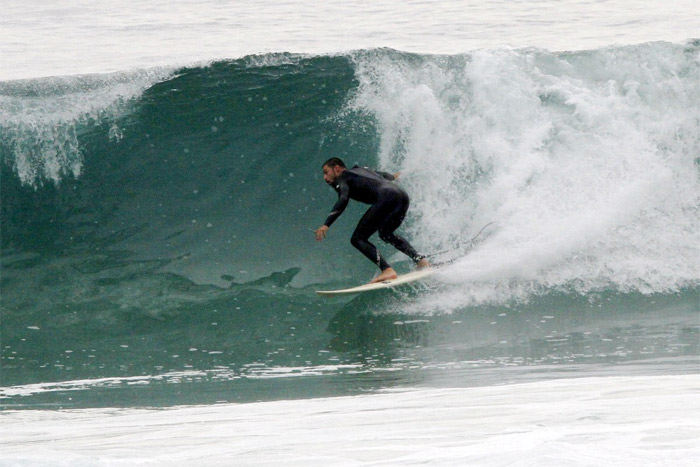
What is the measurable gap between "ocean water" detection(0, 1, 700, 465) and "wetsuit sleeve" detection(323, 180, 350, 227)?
853mm

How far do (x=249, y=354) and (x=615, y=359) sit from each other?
8.31 feet

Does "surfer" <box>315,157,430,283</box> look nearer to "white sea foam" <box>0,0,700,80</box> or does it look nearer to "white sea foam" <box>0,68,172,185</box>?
"white sea foam" <box>0,0,700,80</box>

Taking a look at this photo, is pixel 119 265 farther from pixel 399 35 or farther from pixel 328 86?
pixel 399 35

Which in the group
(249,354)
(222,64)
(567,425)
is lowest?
(249,354)

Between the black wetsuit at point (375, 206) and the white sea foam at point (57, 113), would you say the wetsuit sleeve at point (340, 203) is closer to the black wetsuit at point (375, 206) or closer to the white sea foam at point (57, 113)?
the black wetsuit at point (375, 206)

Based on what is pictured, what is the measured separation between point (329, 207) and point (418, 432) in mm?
5425

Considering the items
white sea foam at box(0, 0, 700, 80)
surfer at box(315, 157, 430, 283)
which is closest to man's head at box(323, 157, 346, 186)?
surfer at box(315, 157, 430, 283)

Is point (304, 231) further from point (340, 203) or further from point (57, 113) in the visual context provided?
point (57, 113)

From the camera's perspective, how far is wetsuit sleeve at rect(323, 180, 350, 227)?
719 cm

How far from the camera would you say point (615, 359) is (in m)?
6.18

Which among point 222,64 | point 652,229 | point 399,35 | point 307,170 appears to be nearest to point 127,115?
point 222,64

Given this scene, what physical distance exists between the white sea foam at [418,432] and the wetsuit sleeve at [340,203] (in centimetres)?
241

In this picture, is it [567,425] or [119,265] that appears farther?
[119,265]

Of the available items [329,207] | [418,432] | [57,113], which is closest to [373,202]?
[329,207]
